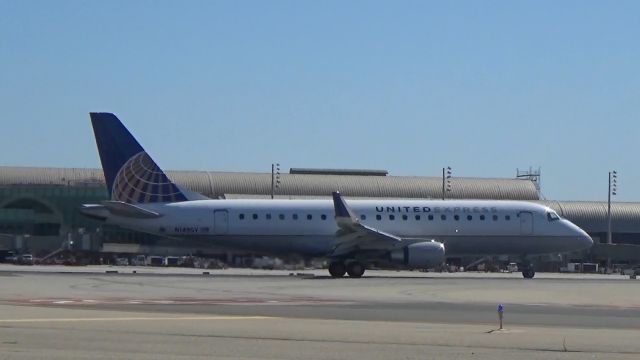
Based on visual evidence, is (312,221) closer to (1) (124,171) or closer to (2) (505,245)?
(1) (124,171)

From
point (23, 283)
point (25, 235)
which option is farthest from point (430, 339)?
point (25, 235)

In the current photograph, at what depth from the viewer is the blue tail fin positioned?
1964 inches

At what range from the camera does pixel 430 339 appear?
62.4 feet

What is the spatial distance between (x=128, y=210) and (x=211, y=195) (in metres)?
42.8

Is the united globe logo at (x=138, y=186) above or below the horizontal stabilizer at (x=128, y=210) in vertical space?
above

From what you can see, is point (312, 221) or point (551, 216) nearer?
point (312, 221)

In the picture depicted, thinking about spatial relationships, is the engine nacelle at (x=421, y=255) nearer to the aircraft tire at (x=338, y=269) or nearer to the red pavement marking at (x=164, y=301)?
the aircraft tire at (x=338, y=269)

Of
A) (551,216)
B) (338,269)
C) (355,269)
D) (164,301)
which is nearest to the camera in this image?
(164,301)

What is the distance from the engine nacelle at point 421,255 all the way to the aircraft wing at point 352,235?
729 mm

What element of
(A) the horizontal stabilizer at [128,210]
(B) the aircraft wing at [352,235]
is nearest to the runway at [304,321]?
(B) the aircraft wing at [352,235]

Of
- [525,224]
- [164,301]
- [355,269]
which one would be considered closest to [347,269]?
[355,269]

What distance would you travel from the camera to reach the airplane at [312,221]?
1919 inches

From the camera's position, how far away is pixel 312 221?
1987 inches

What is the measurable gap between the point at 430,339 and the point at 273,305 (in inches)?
383
